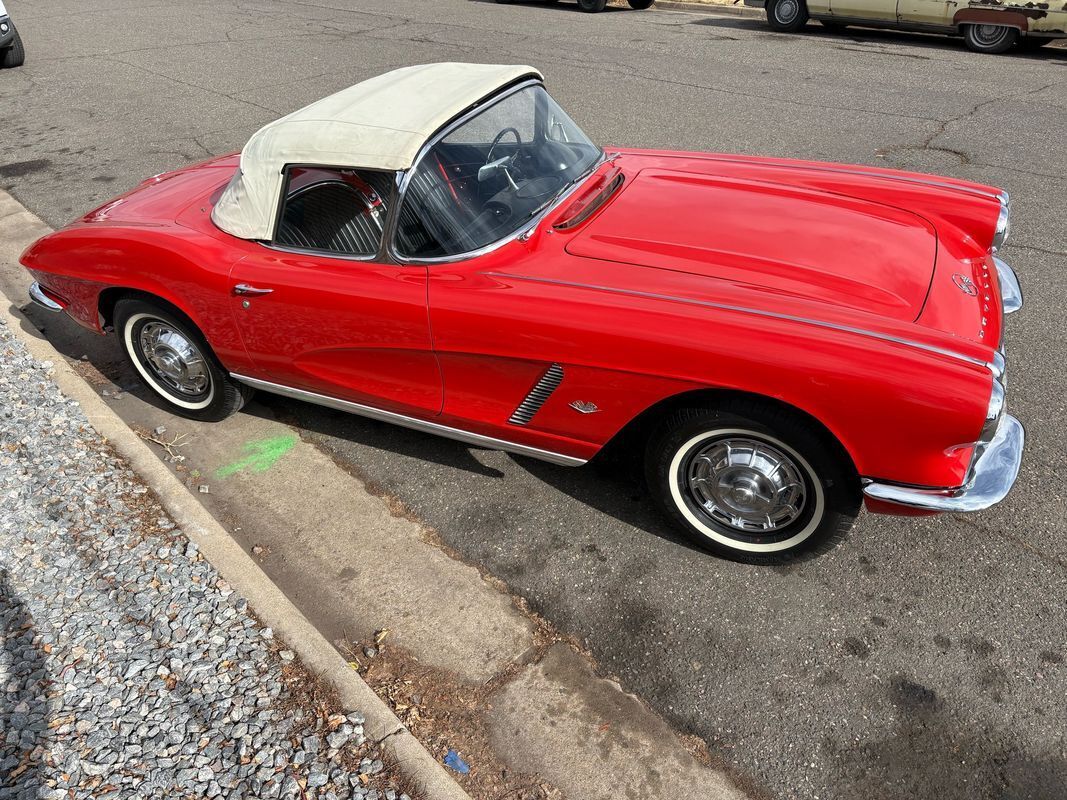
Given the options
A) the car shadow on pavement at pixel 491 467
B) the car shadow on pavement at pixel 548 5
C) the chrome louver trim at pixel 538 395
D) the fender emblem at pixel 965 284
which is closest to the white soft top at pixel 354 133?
the chrome louver trim at pixel 538 395

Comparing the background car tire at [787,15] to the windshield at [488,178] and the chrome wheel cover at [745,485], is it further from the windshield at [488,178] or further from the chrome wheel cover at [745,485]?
the chrome wheel cover at [745,485]

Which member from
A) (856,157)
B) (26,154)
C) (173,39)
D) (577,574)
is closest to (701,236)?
(577,574)

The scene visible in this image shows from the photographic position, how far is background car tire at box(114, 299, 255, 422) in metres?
3.77

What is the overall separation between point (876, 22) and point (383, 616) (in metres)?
11.3

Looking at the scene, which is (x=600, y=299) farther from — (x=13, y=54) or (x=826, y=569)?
(x=13, y=54)

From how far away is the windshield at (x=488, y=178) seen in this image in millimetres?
3037

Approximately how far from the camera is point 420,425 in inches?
131

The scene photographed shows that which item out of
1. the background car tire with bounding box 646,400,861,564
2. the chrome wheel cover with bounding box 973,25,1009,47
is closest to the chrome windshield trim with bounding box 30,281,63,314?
the background car tire with bounding box 646,400,861,564

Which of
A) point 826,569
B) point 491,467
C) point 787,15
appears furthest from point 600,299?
point 787,15

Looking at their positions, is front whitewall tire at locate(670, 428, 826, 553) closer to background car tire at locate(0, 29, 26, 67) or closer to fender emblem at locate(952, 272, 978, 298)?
fender emblem at locate(952, 272, 978, 298)

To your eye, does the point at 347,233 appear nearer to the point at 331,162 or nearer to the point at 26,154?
the point at 331,162

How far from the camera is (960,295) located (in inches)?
111

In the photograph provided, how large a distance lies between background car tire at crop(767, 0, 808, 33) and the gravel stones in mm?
11709

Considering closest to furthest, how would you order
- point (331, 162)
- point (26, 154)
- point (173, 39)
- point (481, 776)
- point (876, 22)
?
point (481, 776)
point (331, 162)
point (26, 154)
point (876, 22)
point (173, 39)
